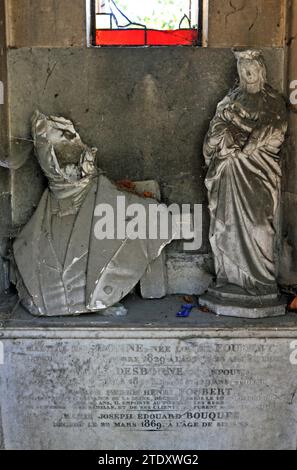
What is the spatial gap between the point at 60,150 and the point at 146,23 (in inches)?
48.5

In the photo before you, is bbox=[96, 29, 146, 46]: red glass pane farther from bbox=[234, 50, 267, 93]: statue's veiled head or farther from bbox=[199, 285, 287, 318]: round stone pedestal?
bbox=[199, 285, 287, 318]: round stone pedestal

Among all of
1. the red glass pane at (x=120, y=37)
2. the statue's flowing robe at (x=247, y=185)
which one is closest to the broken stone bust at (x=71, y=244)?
the statue's flowing robe at (x=247, y=185)

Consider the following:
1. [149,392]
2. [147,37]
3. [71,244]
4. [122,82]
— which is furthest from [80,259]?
[147,37]

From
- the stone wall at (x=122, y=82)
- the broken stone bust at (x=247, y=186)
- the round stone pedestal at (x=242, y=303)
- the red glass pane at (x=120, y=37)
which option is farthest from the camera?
the red glass pane at (x=120, y=37)

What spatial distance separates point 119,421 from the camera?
4137mm

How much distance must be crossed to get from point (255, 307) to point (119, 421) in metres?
1.13

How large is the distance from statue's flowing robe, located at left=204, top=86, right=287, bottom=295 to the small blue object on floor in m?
0.33

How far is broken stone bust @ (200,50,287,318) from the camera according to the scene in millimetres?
4289

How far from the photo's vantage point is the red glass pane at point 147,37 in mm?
4859

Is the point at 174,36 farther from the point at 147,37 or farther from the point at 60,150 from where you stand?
the point at 60,150

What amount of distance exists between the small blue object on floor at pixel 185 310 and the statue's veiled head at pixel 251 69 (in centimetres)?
151

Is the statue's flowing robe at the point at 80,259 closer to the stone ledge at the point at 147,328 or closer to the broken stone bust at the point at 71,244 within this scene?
the broken stone bust at the point at 71,244
